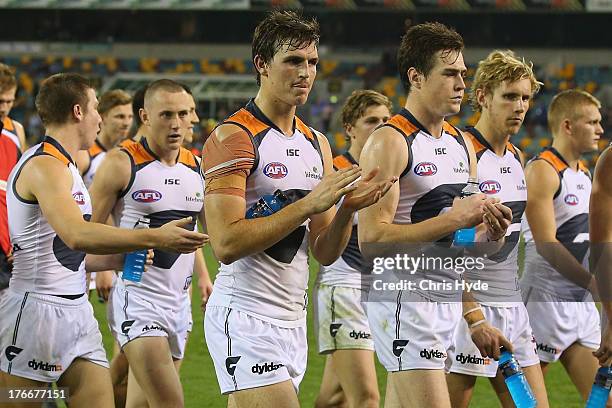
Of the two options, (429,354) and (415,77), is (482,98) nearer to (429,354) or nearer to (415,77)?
(415,77)

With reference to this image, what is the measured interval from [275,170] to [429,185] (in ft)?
2.80

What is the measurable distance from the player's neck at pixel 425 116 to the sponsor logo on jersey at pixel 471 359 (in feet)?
4.11

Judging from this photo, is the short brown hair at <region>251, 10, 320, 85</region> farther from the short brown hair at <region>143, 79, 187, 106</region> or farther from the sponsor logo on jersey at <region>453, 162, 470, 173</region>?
the short brown hair at <region>143, 79, 187, 106</region>

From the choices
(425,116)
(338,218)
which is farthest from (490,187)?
(338,218)

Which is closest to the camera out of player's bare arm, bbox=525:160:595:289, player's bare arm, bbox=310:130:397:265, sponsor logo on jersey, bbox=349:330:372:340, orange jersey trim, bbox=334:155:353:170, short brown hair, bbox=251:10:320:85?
player's bare arm, bbox=310:130:397:265

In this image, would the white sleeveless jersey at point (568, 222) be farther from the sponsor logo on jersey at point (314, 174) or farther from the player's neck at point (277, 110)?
the player's neck at point (277, 110)

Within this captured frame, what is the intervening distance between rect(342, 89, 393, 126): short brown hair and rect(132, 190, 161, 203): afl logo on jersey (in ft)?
5.12

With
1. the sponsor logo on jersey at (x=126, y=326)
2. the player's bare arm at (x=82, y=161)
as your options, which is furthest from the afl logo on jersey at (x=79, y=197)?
the player's bare arm at (x=82, y=161)

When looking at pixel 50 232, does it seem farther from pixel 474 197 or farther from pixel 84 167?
pixel 84 167

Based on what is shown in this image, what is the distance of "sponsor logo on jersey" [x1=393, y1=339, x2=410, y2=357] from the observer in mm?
4887

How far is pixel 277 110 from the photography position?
453 cm

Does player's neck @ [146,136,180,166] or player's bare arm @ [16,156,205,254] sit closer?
player's bare arm @ [16,156,205,254]

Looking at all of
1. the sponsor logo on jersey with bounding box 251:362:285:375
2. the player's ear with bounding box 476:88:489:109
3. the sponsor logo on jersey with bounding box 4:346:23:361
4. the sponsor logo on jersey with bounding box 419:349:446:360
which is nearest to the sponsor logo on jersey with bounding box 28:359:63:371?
the sponsor logo on jersey with bounding box 4:346:23:361

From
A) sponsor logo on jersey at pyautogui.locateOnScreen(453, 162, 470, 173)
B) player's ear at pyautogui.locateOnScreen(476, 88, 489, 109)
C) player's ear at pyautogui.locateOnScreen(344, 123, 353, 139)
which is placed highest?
player's ear at pyautogui.locateOnScreen(344, 123, 353, 139)
